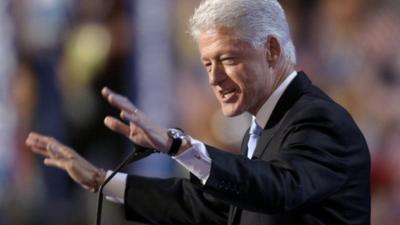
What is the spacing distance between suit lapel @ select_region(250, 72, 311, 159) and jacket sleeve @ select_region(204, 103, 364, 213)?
1.5 inches

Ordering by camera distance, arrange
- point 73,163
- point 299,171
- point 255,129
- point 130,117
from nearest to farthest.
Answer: point 130,117
point 299,171
point 255,129
point 73,163

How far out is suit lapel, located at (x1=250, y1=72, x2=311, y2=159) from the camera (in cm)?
260

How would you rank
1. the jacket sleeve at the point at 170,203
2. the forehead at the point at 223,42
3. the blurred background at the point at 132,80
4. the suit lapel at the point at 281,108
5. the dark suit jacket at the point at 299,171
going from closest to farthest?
the dark suit jacket at the point at 299,171 → the forehead at the point at 223,42 → the suit lapel at the point at 281,108 → the jacket sleeve at the point at 170,203 → the blurred background at the point at 132,80

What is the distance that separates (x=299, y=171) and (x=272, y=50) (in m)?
0.35

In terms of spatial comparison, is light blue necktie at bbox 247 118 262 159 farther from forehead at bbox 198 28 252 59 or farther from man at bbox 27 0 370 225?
forehead at bbox 198 28 252 59

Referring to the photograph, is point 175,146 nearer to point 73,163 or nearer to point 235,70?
point 235,70

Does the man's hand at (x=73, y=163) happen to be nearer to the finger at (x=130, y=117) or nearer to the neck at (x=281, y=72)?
the neck at (x=281, y=72)

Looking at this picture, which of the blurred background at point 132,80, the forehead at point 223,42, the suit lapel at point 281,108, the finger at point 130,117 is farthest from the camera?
the blurred background at point 132,80

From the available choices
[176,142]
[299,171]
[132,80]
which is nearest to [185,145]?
[176,142]

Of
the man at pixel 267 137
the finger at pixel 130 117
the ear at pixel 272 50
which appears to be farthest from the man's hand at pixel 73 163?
the finger at pixel 130 117

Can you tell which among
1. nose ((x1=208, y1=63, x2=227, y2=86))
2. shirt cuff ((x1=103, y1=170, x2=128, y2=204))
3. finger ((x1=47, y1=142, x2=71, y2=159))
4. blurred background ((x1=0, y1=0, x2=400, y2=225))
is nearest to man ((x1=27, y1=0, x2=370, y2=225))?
nose ((x1=208, y1=63, x2=227, y2=86))

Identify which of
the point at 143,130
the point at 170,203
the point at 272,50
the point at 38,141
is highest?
the point at 272,50

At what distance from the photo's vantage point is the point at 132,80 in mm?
5383

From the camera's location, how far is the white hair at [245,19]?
250 cm
